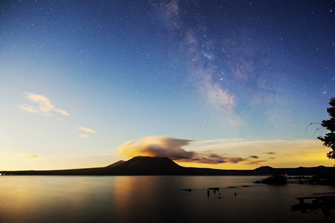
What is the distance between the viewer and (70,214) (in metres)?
40.5

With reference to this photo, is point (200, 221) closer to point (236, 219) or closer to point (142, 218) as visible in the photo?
point (236, 219)

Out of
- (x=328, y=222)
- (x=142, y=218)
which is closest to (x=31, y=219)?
(x=142, y=218)

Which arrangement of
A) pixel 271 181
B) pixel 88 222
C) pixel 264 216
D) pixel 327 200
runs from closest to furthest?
pixel 327 200
pixel 88 222
pixel 264 216
pixel 271 181

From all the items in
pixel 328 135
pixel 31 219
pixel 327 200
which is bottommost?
pixel 31 219

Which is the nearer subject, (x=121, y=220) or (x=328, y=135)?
(x=121, y=220)

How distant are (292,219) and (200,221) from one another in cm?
1383

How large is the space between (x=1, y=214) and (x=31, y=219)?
8.56 m

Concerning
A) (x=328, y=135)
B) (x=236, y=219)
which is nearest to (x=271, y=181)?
(x=328, y=135)

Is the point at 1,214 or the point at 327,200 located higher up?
the point at 327,200

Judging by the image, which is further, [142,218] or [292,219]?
[142,218]

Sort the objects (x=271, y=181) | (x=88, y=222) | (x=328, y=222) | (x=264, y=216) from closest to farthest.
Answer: (x=328, y=222)
(x=88, y=222)
(x=264, y=216)
(x=271, y=181)

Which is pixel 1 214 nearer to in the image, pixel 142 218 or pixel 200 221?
pixel 142 218

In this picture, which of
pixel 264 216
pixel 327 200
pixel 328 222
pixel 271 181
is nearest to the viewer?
pixel 327 200

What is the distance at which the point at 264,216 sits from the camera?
3697cm
